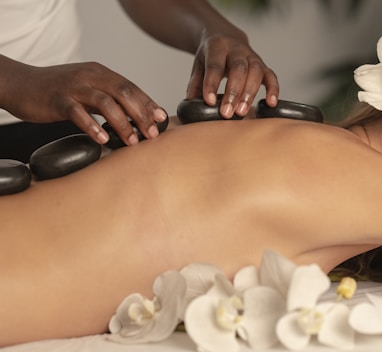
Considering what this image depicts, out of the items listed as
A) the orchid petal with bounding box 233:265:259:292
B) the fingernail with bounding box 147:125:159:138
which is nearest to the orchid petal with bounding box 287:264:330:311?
the orchid petal with bounding box 233:265:259:292

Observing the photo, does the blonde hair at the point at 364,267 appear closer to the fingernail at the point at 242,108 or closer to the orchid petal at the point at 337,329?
the fingernail at the point at 242,108

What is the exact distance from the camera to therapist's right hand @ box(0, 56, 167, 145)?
3.96 feet

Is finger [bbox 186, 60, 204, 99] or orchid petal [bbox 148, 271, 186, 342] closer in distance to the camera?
orchid petal [bbox 148, 271, 186, 342]

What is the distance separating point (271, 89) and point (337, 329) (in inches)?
19.4

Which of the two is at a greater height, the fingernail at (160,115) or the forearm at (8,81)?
the forearm at (8,81)

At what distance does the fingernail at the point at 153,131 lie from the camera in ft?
4.07

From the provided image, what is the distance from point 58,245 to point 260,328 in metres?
0.30

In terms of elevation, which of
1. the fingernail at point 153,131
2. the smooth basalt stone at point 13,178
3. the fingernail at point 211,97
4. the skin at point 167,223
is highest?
the fingernail at point 211,97

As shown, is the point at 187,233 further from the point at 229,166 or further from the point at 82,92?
the point at 82,92

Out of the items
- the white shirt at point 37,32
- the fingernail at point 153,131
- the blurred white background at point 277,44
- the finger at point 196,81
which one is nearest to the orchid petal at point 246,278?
the fingernail at point 153,131

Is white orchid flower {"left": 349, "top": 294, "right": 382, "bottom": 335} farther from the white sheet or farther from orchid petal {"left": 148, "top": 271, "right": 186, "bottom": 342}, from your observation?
orchid petal {"left": 148, "top": 271, "right": 186, "bottom": 342}

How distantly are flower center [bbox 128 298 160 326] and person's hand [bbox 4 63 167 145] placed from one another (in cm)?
26

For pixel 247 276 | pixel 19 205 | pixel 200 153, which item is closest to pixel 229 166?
pixel 200 153

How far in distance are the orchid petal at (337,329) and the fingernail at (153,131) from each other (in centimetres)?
41
